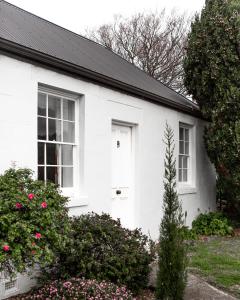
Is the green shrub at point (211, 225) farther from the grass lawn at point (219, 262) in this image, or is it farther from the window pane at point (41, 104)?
the window pane at point (41, 104)

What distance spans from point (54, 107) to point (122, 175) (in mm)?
2461

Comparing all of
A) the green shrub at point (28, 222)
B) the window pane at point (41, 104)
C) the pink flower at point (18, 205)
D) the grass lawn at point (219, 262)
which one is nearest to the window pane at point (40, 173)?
the window pane at point (41, 104)

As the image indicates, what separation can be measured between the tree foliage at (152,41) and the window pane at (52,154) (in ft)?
68.6

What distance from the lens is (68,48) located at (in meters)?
8.55

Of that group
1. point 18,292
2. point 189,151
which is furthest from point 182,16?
point 18,292

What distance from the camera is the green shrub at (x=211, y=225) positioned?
1132cm

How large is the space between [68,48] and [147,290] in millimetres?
4773

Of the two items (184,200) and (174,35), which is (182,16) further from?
(184,200)

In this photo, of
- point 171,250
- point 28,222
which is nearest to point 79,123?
point 171,250

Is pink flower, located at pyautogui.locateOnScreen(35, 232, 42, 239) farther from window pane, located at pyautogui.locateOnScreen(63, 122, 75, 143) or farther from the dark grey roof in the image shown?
window pane, located at pyautogui.locateOnScreen(63, 122, 75, 143)

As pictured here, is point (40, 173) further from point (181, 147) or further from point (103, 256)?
point (181, 147)

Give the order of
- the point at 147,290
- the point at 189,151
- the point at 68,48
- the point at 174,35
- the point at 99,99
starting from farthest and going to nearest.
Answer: the point at 174,35 < the point at 189,151 < the point at 68,48 < the point at 99,99 < the point at 147,290

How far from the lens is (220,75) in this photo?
10.3m

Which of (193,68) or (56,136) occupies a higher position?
(193,68)
